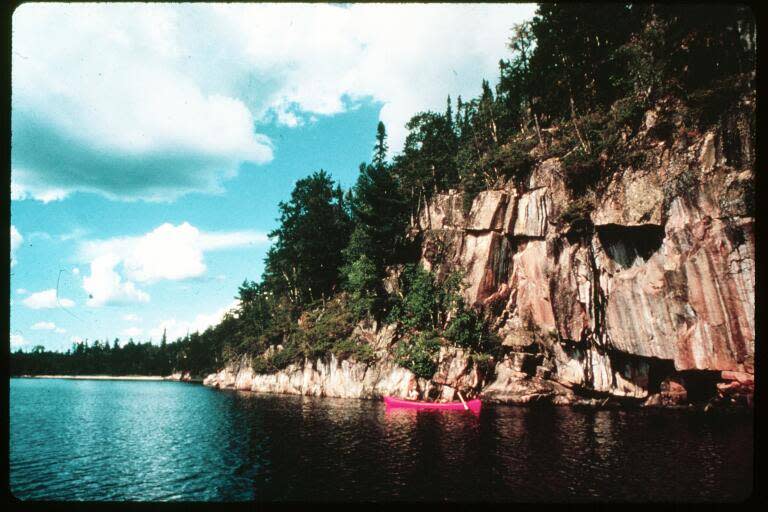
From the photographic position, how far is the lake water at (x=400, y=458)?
1750 centimetres

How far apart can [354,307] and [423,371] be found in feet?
53.2

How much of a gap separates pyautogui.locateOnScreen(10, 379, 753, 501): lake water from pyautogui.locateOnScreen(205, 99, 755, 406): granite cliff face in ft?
14.8

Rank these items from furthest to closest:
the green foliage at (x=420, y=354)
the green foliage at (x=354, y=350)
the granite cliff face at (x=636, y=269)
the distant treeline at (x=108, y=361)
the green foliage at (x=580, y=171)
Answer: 1. the distant treeline at (x=108, y=361)
2. the green foliage at (x=354, y=350)
3. the green foliage at (x=420, y=354)
4. the green foliage at (x=580, y=171)
5. the granite cliff face at (x=636, y=269)

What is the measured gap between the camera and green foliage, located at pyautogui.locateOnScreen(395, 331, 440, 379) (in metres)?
45.6

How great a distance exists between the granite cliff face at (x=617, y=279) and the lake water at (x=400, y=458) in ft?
14.8

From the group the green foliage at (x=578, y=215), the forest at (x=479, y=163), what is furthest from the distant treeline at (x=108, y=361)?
the green foliage at (x=578, y=215)

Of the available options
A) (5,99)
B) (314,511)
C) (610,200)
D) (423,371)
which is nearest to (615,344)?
(610,200)

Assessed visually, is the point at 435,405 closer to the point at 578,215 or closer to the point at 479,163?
the point at 578,215

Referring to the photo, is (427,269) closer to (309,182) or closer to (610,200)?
(610,200)

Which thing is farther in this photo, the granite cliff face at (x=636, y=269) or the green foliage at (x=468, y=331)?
the green foliage at (x=468, y=331)

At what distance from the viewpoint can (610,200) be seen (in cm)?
3653

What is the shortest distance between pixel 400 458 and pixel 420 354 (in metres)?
23.7

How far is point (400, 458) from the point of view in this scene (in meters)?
22.5

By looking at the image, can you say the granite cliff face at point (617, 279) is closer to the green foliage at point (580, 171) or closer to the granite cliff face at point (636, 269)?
the granite cliff face at point (636, 269)
